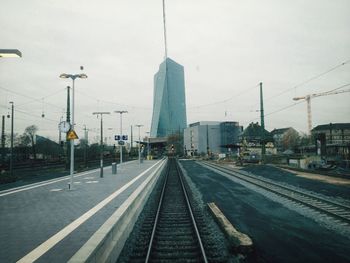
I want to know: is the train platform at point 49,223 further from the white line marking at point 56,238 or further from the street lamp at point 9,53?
the street lamp at point 9,53

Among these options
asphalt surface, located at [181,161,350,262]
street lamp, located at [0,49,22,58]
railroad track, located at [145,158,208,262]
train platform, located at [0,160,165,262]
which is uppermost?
street lamp, located at [0,49,22,58]

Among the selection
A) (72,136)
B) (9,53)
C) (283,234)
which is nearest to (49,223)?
(9,53)

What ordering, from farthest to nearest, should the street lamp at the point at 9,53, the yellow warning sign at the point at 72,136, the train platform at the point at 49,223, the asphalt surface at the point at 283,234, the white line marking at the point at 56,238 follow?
the yellow warning sign at the point at 72,136
the street lamp at the point at 9,53
the asphalt surface at the point at 283,234
the train platform at the point at 49,223
the white line marking at the point at 56,238

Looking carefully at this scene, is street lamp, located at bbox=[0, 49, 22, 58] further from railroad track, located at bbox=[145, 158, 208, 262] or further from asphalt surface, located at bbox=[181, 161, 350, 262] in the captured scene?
asphalt surface, located at bbox=[181, 161, 350, 262]

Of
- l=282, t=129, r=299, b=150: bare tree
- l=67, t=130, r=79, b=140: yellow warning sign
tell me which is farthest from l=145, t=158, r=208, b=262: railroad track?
l=282, t=129, r=299, b=150: bare tree

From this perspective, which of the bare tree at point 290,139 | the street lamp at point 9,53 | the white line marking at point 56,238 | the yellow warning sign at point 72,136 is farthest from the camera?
the bare tree at point 290,139

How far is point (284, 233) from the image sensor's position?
29.6 ft

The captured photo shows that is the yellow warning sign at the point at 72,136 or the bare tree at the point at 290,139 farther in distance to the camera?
the bare tree at the point at 290,139

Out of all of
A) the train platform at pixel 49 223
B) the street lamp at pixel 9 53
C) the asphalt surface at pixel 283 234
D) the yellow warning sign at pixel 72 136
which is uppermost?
the street lamp at pixel 9 53

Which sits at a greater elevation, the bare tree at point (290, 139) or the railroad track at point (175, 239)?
the bare tree at point (290, 139)

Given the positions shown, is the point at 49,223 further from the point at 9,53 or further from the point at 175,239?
the point at 9,53

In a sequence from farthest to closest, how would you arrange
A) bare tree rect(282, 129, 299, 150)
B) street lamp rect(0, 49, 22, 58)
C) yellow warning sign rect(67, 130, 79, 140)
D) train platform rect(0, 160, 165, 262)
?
1. bare tree rect(282, 129, 299, 150)
2. yellow warning sign rect(67, 130, 79, 140)
3. street lamp rect(0, 49, 22, 58)
4. train platform rect(0, 160, 165, 262)

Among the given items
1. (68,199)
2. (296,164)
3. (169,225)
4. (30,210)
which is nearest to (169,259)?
(169,225)

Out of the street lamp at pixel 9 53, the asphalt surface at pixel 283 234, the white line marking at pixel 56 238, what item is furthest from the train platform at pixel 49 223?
the street lamp at pixel 9 53
